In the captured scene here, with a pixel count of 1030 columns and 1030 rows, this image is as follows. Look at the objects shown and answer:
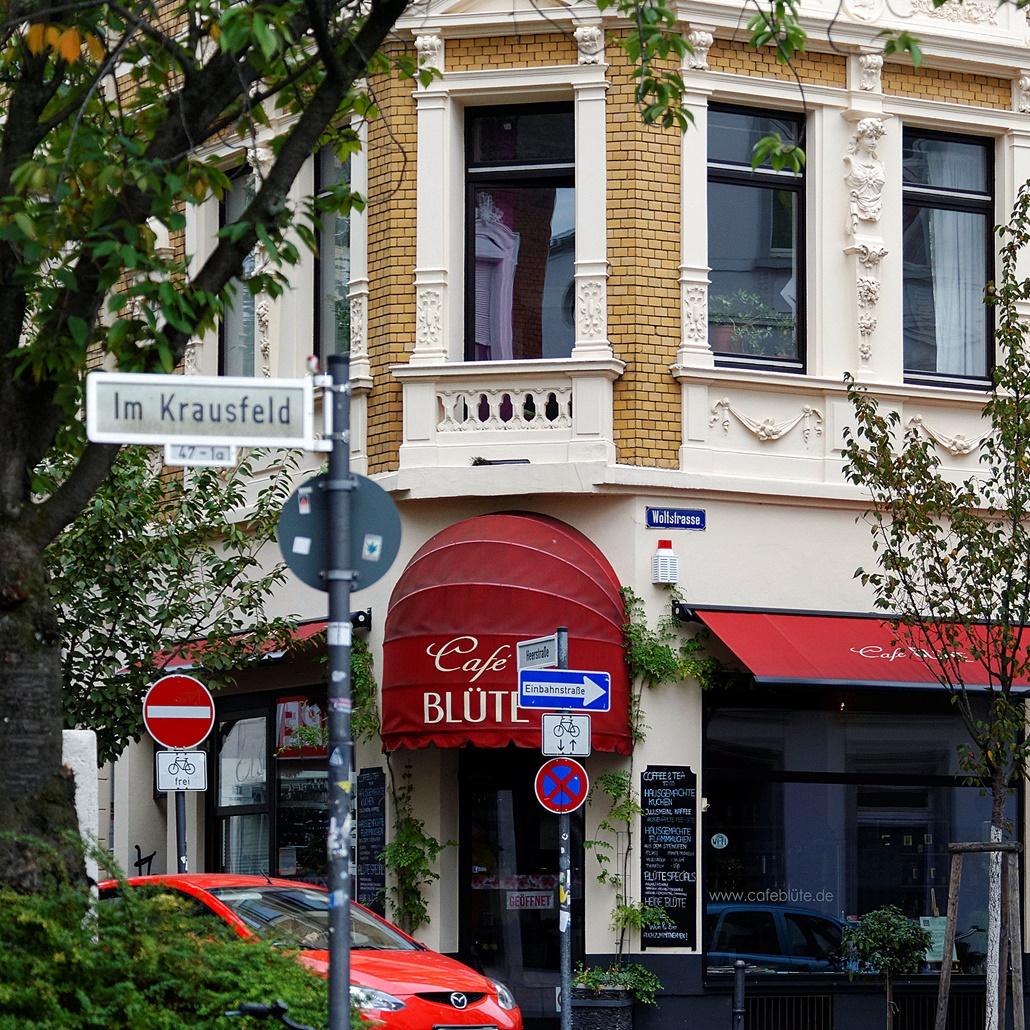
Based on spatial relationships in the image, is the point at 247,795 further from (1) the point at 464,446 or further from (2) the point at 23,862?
(2) the point at 23,862

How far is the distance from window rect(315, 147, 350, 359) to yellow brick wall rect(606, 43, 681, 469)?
9.10 ft

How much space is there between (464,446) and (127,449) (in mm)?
3106

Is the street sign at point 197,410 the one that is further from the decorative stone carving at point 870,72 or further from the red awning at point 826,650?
the decorative stone carving at point 870,72

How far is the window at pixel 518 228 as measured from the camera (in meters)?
19.2

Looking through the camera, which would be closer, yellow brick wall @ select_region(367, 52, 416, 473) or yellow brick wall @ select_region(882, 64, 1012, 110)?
yellow brick wall @ select_region(367, 52, 416, 473)

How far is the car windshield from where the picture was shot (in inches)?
528

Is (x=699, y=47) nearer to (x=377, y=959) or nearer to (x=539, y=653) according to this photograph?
(x=539, y=653)

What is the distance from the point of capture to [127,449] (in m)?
19.1

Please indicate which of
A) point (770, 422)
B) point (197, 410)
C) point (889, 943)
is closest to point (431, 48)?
point (770, 422)

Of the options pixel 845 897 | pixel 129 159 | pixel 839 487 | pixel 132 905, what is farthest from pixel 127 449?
pixel 132 905

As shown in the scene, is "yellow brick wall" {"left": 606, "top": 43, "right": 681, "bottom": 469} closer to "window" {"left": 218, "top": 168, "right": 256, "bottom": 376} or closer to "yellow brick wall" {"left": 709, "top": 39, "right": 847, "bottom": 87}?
"yellow brick wall" {"left": 709, "top": 39, "right": 847, "bottom": 87}

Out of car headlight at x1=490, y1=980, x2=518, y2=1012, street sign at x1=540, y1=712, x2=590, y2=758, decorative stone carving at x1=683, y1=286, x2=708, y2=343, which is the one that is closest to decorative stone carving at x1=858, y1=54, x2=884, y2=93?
decorative stone carving at x1=683, y1=286, x2=708, y2=343

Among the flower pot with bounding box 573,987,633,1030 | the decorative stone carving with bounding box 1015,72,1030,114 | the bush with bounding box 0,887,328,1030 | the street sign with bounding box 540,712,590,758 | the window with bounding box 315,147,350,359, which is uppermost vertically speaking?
the decorative stone carving with bounding box 1015,72,1030,114

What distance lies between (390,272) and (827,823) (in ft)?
20.8
